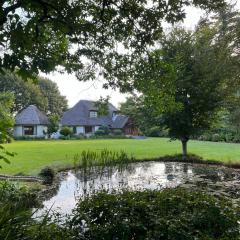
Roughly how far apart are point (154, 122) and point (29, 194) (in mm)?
12115

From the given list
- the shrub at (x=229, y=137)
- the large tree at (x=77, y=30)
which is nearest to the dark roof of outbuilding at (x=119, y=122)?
the shrub at (x=229, y=137)

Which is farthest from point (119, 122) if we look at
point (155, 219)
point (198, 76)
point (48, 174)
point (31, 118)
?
point (155, 219)

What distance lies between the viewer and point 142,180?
14.0 meters

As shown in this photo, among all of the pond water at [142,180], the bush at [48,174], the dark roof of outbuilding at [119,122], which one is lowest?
the pond water at [142,180]

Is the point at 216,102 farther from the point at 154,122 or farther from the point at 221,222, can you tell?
the point at 221,222

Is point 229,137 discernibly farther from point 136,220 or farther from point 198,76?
point 136,220

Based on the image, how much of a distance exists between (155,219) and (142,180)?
921 centimetres

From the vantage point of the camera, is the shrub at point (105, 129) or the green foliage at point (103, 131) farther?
the shrub at point (105, 129)

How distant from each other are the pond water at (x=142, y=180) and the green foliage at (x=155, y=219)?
4.52 meters

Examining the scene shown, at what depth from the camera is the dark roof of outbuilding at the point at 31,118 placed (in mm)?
54841

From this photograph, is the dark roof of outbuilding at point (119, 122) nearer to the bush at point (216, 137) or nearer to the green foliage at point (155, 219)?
the bush at point (216, 137)

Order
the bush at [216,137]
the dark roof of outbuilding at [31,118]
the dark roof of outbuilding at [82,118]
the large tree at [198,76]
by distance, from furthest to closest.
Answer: the dark roof of outbuilding at [82,118] → the dark roof of outbuilding at [31,118] → the bush at [216,137] → the large tree at [198,76]

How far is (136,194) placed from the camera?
580cm

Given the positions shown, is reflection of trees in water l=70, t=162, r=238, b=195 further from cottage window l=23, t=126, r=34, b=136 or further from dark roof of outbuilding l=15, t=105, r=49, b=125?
cottage window l=23, t=126, r=34, b=136
